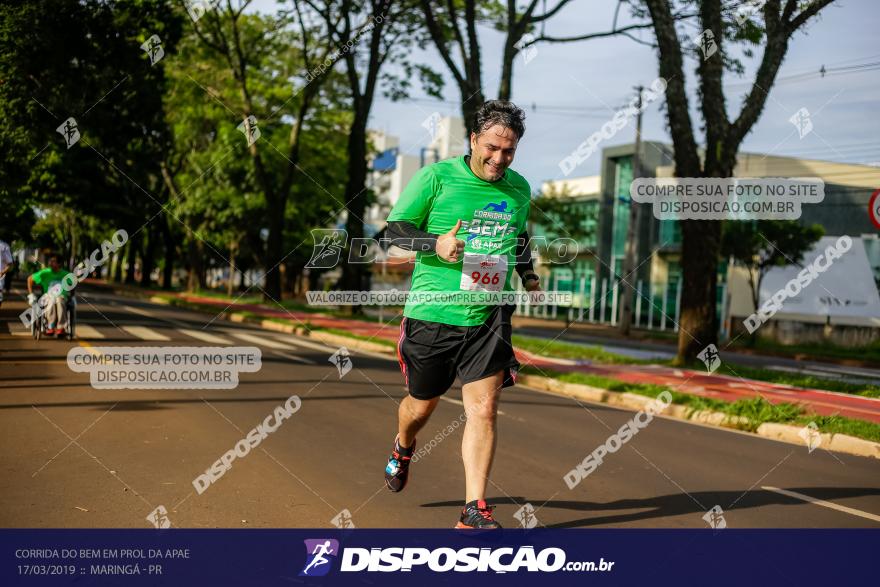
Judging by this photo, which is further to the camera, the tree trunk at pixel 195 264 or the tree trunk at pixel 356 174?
the tree trunk at pixel 195 264

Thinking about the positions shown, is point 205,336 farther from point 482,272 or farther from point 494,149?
point 494,149

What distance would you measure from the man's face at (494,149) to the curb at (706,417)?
5867 millimetres

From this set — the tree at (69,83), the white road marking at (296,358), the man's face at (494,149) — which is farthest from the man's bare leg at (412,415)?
the tree at (69,83)

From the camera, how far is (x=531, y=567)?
3721 millimetres

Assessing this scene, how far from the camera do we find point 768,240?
29.3 meters

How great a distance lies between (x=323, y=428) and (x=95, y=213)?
3589 cm

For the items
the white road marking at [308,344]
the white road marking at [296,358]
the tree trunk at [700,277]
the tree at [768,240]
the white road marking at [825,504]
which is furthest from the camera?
the tree at [768,240]

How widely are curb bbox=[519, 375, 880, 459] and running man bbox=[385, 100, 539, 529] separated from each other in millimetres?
5544

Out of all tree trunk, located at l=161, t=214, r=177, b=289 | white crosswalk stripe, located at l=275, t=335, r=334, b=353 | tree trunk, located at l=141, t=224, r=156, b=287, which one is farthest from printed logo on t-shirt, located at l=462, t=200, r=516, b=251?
tree trunk, located at l=141, t=224, r=156, b=287

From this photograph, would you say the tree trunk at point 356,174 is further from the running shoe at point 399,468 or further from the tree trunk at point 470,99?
the running shoe at point 399,468

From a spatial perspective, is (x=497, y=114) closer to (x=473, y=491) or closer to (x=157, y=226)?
(x=473, y=491)

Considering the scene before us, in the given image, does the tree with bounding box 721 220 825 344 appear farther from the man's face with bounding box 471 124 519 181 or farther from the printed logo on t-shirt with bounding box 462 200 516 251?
the man's face with bounding box 471 124 519 181

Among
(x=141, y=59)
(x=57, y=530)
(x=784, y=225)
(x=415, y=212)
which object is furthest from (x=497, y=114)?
(x=784, y=225)

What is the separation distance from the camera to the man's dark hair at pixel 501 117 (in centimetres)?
416
